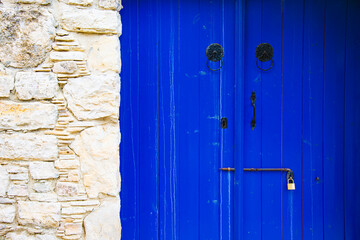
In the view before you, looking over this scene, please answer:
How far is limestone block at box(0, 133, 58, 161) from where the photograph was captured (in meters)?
1.46

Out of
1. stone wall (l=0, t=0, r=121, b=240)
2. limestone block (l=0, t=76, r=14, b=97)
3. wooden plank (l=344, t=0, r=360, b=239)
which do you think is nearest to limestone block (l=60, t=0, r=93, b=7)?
stone wall (l=0, t=0, r=121, b=240)

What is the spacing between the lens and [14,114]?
1466mm

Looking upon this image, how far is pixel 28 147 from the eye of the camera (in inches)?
57.9

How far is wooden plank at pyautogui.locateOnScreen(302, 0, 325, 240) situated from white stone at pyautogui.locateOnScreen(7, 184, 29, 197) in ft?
5.72

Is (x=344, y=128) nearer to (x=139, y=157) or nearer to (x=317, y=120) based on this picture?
(x=317, y=120)

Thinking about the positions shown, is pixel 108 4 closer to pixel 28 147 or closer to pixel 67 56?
pixel 67 56

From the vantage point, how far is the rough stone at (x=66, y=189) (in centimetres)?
149

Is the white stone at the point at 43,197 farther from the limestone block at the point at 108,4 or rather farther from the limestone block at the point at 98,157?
the limestone block at the point at 108,4

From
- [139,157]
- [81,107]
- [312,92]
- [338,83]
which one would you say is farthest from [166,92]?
[338,83]

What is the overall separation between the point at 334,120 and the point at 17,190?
201 centimetres

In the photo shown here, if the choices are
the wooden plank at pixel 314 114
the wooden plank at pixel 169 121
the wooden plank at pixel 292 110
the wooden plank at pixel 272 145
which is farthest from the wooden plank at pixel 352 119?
the wooden plank at pixel 169 121

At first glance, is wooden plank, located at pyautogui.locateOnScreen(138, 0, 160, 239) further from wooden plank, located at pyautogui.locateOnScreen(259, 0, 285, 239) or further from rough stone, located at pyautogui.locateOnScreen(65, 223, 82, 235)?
wooden plank, located at pyautogui.locateOnScreen(259, 0, 285, 239)

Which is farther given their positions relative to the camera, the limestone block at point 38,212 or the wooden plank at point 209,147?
the wooden plank at point 209,147

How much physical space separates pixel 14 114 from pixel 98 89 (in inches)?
18.2
